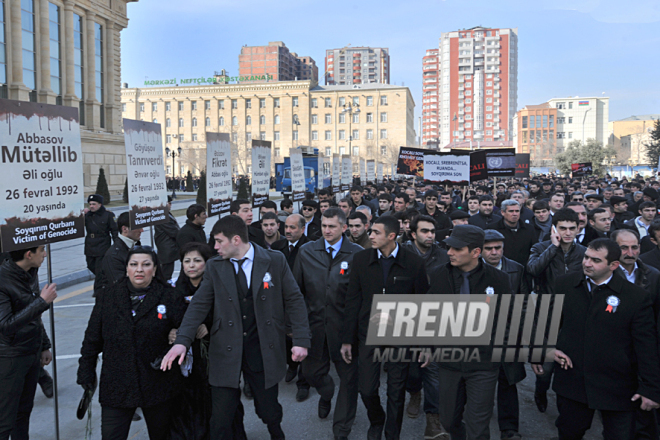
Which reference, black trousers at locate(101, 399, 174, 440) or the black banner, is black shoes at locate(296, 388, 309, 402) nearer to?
black trousers at locate(101, 399, 174, 440)

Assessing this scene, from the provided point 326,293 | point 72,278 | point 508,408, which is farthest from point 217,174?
point 508,408

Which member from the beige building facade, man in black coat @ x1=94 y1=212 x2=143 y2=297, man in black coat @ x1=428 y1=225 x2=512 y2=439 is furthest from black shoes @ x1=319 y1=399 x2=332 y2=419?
the beige building facade

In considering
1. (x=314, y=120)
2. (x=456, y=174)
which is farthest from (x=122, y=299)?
(x=314, y=120)

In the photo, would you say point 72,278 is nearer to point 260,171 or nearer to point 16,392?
point 260,171

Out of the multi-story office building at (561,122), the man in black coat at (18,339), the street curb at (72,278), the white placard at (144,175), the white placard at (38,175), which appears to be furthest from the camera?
the multi-story office building at (561,122)

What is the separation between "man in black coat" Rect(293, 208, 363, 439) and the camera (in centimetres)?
451

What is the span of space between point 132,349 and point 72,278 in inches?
343

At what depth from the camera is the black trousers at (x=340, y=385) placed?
13.7 ft

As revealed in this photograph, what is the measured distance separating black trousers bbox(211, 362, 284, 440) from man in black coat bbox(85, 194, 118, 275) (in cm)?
572

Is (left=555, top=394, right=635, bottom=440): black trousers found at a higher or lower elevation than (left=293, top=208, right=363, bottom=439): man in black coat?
lower

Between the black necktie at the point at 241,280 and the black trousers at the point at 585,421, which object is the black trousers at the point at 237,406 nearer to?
the black necktie at the point at 241,280

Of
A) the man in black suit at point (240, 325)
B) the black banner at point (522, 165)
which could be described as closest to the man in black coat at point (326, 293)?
the man in black suit at point (240, 325)

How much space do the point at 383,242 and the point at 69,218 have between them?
2.65m

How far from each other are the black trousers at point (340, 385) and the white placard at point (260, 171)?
587cm
